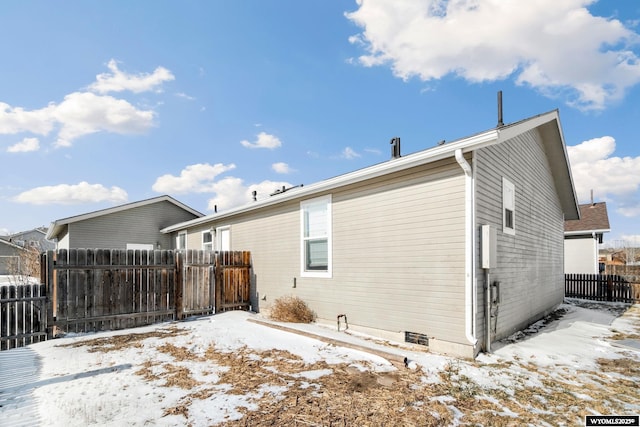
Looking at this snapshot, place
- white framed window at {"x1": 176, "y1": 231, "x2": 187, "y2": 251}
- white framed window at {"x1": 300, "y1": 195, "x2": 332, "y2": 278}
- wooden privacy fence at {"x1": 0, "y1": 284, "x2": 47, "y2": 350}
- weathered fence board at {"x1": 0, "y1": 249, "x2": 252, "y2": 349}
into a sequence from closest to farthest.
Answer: wooden privacy fence at {"x1": 0, "y1": 284, "x2": 47, "y2": 350}, weathered fence board at {"x1": 0, "y1": 249, "x2": 252, "y2": 349}, white framed window at {"x1": 300, "y1": 195, "x2": 332, "y2": 278}, white framed window at {"x1": 176, "y1": 231, "x2": 187, "y2": 251}

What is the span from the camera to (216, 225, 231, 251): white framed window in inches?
460

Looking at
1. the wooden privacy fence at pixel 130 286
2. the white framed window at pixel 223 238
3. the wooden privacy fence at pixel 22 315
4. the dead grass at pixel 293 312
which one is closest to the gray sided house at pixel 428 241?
the dead grass at pixel 293 312

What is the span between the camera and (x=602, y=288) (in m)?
13.6

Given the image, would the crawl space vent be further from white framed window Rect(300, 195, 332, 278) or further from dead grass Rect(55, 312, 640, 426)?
white framed window Rect(300, 195, 332, 278)

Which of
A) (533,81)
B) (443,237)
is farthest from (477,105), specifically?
(443,237)

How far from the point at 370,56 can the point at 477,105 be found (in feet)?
12.3

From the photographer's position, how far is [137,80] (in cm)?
998

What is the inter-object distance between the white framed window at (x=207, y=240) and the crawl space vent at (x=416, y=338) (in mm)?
9144

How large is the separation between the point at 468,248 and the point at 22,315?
814 centimetres

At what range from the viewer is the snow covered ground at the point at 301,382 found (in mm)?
3262

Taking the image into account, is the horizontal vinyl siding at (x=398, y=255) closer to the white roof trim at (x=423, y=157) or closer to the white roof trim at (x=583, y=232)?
the white roof trim at (x=423, y=157)

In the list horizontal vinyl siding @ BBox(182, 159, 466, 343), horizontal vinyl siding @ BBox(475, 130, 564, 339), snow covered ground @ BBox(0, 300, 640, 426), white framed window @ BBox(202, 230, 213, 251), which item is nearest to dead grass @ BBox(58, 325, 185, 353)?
snow covered ground @ BBox(0, 300, 640, 426)

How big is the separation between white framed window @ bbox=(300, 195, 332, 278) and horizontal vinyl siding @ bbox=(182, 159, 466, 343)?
176 mm

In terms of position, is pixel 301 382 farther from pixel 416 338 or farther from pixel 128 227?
pixel 128 227
